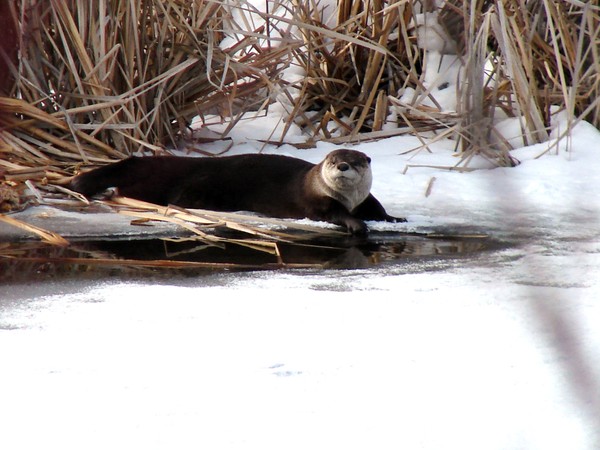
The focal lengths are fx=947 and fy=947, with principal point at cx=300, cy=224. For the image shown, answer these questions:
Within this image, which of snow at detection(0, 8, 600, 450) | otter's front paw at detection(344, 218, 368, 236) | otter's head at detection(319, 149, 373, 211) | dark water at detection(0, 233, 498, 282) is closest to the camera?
snow at detection(0, 8, 600, 450)

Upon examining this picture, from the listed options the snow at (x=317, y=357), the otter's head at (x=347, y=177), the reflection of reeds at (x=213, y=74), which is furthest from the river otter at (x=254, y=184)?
the snow at (x=317, y=357)

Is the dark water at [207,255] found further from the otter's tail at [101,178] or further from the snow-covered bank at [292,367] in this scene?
the otter's tail at [101,178]

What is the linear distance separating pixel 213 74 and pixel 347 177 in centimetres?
128

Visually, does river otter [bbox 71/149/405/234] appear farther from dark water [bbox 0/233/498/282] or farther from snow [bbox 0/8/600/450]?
snow [bbox 0/8/600/450]

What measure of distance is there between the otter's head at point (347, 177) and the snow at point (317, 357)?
933mm

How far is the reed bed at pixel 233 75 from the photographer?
4.09 m

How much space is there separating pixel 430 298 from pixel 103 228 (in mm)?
1455

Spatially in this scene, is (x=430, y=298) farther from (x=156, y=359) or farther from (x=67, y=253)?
(x=67, y=253)

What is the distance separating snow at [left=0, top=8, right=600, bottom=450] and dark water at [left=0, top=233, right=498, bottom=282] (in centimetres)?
13

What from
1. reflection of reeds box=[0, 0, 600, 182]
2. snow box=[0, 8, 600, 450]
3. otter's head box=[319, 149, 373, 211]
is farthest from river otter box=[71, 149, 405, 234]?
snow box=[0, 8, 600, 450]

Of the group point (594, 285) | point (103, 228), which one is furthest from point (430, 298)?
point (103, 228)

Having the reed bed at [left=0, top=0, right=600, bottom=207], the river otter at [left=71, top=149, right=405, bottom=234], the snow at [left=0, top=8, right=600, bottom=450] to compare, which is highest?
the reed bed at [left=0, top=0, right=600, bottom=207]

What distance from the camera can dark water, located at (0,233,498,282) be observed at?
2.67 metres

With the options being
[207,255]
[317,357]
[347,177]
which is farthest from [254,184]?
[317,357]
